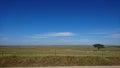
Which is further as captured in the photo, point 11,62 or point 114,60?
point 114,60

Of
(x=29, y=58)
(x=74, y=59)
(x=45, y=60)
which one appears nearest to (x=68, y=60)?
(x=74, y=59)

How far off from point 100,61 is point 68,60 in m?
3.71

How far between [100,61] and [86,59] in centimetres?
163

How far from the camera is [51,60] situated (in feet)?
74.3

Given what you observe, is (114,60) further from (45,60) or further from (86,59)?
(45,60)

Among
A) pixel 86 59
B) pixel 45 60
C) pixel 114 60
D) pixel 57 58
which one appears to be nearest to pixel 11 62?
pixel 45 60

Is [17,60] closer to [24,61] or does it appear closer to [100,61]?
[24,61]

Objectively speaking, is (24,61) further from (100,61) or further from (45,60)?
(100,61)

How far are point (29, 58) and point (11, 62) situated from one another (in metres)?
2.19

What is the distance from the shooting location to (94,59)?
23000mm

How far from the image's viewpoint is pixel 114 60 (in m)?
24.1

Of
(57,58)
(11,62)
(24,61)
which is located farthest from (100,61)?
(11,62)

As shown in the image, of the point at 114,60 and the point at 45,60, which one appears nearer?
the point at 45,60

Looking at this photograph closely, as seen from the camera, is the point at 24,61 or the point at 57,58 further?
the point at 57,58
